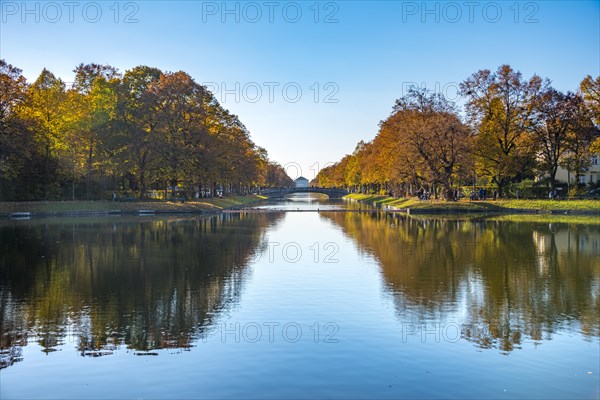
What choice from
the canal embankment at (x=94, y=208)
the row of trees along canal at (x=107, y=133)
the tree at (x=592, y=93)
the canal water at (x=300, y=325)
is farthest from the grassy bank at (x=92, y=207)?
the tree at (x=592, y=93)

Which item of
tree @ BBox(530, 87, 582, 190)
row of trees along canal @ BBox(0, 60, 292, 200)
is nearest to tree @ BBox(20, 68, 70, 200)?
row of trees along canal @ BBox(0, 60, 292, 200)

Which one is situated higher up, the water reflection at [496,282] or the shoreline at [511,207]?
the shoreline at [511,207]

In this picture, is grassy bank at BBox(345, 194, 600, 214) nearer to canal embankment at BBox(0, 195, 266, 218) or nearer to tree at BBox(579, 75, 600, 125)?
tree at BBox(579, 75, 600, 125)

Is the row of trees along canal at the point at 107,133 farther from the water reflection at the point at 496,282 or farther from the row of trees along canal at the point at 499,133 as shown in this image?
the water reflection at the point at 496,282

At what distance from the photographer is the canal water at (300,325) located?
10484 millimetres

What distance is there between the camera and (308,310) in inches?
635

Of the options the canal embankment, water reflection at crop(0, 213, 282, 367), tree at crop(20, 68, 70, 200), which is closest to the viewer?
water reflection at crop(0, 213, 282, 367)

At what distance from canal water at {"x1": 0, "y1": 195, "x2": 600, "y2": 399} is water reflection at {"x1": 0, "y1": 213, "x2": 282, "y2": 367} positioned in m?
0.09

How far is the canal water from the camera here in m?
10.5

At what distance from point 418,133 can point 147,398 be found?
64.2 metres

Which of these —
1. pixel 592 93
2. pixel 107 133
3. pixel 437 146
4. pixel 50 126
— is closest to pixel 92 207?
pixel 107 133

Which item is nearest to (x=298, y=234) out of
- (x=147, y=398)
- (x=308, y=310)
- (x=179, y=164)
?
(x=308, y=310)

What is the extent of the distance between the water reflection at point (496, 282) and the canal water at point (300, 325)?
78mm

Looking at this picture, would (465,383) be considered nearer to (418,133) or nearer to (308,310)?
(308,310)
